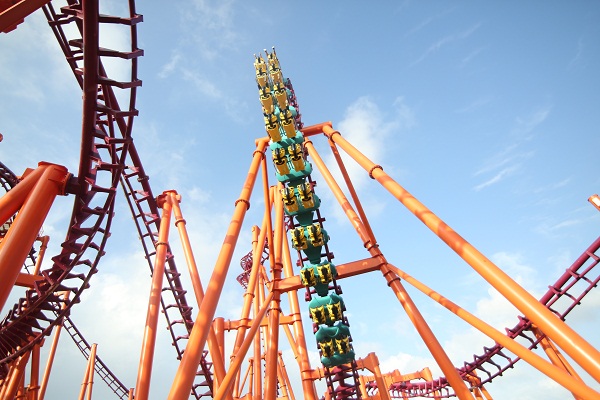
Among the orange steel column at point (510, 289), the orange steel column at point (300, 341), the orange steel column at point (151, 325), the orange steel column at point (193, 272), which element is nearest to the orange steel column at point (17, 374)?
the orange steel column at point (151, 325)

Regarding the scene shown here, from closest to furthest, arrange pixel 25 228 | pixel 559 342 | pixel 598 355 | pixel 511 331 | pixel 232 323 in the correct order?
pixel 598 355 → pixel 559 342 → pixel 25 228 → pixel 232 323 → pixel 511 331

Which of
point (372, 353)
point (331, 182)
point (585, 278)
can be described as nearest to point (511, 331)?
point (585, 278)

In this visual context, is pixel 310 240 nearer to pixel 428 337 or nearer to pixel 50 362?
pixel 428 337

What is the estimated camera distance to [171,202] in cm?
751

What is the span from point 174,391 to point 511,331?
37.4 feet

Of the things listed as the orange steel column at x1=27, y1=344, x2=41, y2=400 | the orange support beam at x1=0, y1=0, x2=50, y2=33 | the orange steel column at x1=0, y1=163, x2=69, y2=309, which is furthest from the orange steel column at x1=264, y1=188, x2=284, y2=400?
the orange steel column at x1=27, y1=344, x2=41, y2=400

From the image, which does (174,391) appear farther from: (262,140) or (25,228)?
(262,140)

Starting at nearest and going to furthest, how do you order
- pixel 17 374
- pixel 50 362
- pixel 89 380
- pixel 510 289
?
1. pixel 510 289
2. pixel 17 374
3. pixel 50 362
4. pixel 89 380

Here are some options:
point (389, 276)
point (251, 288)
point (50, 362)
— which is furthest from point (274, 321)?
point (50, 362)

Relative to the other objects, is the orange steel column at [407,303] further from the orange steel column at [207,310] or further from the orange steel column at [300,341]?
the orange steel column at [207,310]

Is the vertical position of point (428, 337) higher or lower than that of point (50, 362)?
lower

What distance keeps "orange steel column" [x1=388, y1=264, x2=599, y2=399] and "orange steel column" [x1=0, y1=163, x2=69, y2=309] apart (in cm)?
491

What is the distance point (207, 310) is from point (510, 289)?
2699 mm

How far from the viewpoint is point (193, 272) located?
6.66 m
